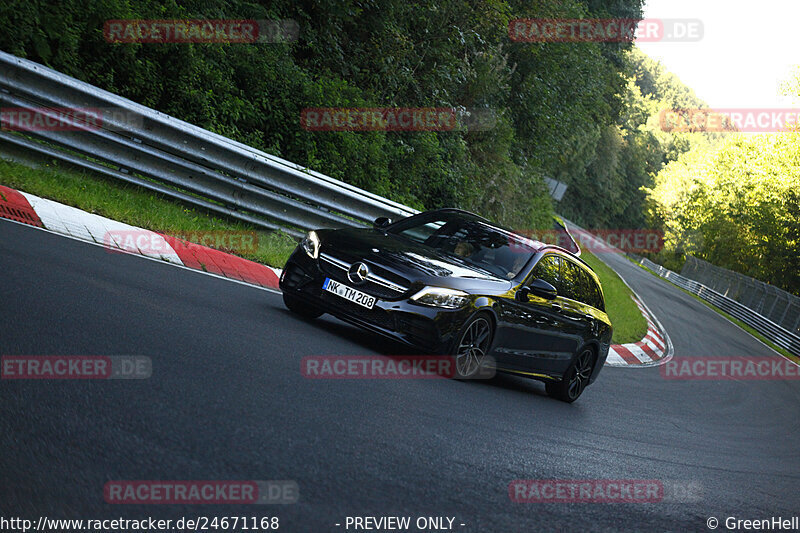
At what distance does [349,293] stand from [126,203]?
13.3 ft

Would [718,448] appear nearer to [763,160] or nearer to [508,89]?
[508,89]

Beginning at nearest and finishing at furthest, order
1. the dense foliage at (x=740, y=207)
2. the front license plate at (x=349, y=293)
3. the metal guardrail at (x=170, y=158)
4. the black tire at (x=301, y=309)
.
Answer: the front license plate at (x=349, y=293), the black tire at (x=301, y=309), the metal guardrail at (x=170, y=158), the dense foliage at (x=740, y=207)

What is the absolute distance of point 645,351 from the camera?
60.0 ft

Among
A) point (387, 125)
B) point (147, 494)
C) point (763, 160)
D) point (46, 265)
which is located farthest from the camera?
point (763, 160)

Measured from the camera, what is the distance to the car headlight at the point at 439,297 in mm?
7496

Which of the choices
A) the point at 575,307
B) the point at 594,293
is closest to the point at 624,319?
the point at 594,293

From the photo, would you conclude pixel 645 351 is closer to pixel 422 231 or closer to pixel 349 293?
pixel 422 231

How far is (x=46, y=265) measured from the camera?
7.06m

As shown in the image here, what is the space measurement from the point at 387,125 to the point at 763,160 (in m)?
41.7

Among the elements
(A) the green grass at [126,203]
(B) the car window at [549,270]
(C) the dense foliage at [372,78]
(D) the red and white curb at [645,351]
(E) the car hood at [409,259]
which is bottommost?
(D) the red and white curb at [645,351]

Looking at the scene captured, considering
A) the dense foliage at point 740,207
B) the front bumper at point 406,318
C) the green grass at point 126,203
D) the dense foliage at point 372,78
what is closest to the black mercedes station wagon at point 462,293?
the front bumper at point 406,318

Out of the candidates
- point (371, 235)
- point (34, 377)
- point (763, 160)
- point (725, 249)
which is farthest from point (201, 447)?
point (725, 249)

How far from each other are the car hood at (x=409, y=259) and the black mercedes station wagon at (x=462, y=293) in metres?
0.01

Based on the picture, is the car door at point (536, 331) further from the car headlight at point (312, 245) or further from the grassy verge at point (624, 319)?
the grassy verge at point (624, 319)
